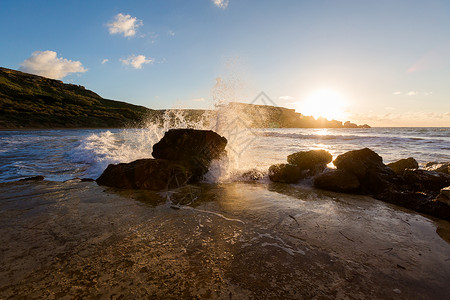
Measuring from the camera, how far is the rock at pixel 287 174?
669 cm

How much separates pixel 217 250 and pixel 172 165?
4.26 m

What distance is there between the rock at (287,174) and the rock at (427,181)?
270 centimetres

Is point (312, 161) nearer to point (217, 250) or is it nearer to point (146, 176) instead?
point (146, 176)

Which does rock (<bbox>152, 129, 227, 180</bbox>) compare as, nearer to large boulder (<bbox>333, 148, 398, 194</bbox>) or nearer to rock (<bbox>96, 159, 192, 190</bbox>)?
rock (<bbox>96, 159, 192, 190</bbox>)

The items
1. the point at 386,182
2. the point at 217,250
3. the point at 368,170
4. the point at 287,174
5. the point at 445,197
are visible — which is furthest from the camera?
the point at 287,174

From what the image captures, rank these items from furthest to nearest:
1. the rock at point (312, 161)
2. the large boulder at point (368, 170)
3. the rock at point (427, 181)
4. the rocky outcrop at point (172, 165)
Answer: the rock at point (312, 161) < the rocky outcrop at point (172, 165) < the large boulder at point (368, 170) < the rock at point (427, 181)

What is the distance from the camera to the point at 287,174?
6715 mm

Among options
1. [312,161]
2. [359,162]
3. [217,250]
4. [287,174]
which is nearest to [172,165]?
[287,174]

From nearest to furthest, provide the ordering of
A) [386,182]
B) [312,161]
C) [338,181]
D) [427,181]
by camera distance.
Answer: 1. [427,181]
2. [386,182]
3. [338,181]
4. [312,161]

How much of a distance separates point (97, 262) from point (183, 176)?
4038 mm

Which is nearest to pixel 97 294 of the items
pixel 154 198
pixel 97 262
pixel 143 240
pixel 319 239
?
pixel 97 262

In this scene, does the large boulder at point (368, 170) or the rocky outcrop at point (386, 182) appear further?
the large boulder at point (368, 170)

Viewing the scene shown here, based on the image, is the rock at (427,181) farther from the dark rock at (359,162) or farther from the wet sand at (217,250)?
the wet sand at (217,250)

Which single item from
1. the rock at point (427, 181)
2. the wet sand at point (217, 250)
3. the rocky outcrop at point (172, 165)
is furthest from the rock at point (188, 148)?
the rock at point (427, 181)
